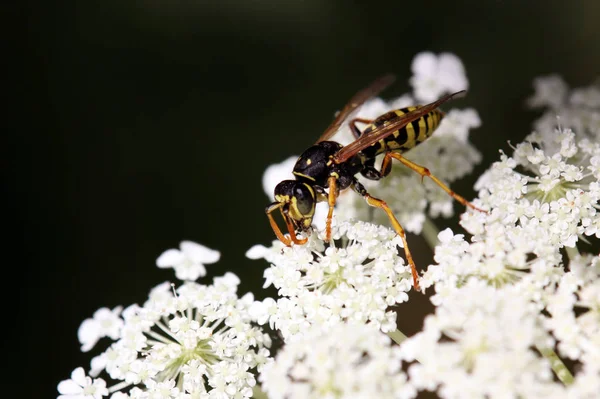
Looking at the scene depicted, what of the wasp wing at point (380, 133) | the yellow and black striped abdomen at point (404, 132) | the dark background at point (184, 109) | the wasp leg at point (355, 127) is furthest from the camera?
the dark background at point (184, 109)

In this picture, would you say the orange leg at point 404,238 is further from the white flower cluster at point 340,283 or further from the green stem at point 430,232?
the green stem at point 430,232

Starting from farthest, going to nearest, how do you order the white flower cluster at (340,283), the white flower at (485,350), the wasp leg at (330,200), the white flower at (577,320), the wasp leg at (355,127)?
the wasp leg at (355,127), the wasp leg at (330,200), the white flower cluster at (340,283), the white flower at (577,320), the white flower at (485,350)

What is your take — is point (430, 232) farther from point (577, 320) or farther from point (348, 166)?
point (577, 320)

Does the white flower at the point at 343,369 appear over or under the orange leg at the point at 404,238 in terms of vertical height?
under

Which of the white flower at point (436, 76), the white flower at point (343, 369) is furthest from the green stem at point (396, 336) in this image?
the white flower at point (436, 76)

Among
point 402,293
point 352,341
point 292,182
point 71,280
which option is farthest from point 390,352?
point 71,280

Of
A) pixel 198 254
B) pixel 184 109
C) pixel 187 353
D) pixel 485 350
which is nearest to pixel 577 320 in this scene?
pixel 485 350

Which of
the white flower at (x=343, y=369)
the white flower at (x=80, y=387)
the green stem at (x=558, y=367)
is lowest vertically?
the green stem at (x=558, y=367)

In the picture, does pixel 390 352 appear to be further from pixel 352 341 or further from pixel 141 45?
pixel 141 45
